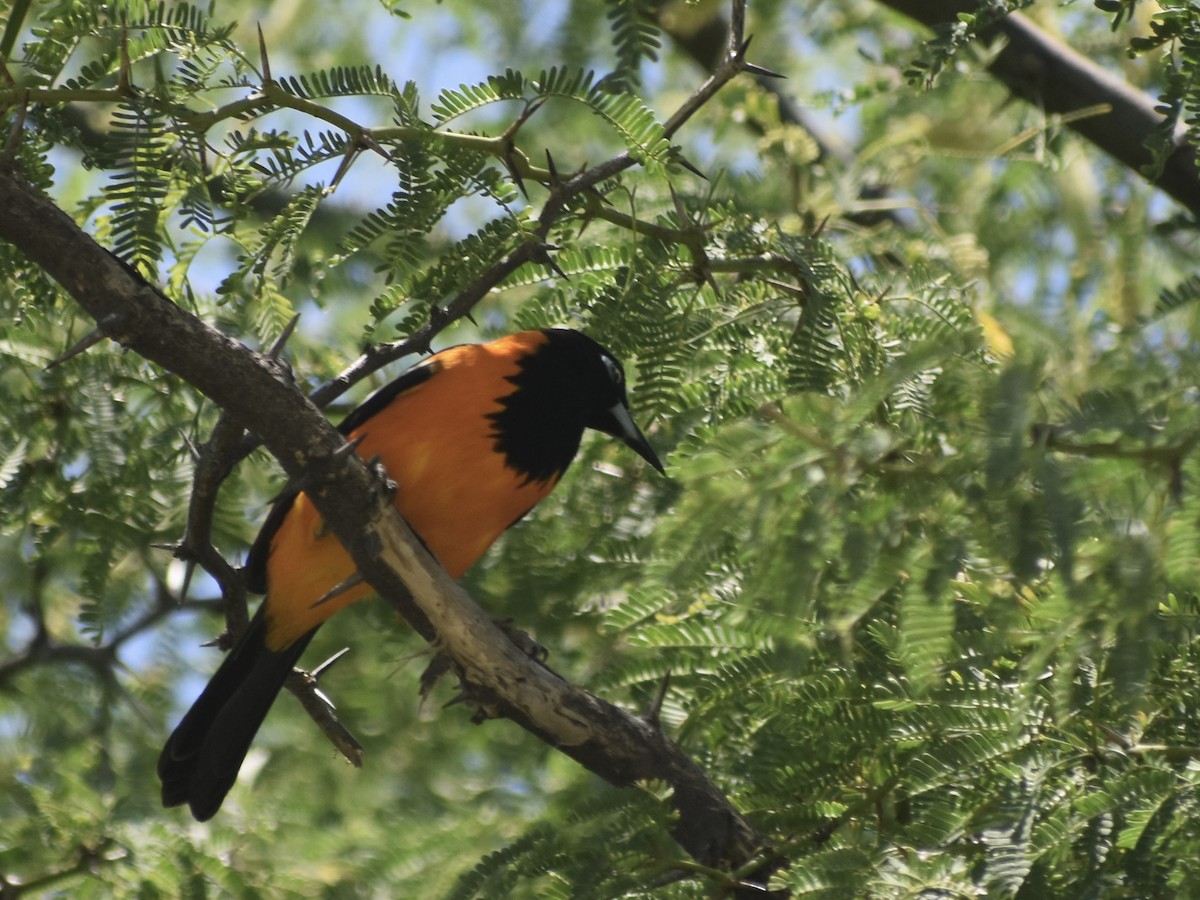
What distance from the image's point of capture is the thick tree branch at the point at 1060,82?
5133 mm

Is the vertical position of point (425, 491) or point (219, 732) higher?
point (425, 491)

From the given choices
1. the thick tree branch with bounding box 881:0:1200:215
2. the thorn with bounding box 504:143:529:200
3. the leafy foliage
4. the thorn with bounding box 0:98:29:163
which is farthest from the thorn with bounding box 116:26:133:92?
the thick tree branch with bounding box 881:0:1200:215

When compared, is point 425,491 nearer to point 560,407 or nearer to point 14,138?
point 560,407

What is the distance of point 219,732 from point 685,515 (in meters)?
2.41

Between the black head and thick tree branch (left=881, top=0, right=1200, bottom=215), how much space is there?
1800mm

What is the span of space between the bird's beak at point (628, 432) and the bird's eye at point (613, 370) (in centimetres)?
8

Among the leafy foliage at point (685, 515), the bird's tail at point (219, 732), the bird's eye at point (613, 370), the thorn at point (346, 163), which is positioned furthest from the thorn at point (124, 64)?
the bird's eye at point (613, 370)

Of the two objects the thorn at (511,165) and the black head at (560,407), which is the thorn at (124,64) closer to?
the thorn at (511,165)

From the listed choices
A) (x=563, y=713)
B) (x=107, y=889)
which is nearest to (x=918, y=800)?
(x=563, y=713)

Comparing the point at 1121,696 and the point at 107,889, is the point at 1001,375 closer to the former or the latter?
the point at 1121,696

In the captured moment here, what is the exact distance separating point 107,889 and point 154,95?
259cm

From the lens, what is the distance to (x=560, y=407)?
448 centimetres

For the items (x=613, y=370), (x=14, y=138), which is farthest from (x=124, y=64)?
(x=613, y=370)

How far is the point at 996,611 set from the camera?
7.75 ft
